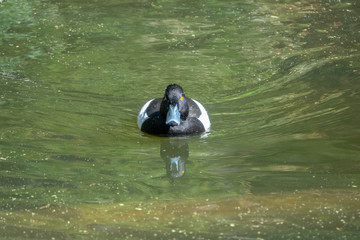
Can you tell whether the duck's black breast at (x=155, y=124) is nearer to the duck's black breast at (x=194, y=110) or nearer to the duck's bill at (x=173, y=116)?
the duck's bill at (x=173, y=116)

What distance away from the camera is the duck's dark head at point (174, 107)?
9.00 meters

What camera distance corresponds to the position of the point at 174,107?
908cm

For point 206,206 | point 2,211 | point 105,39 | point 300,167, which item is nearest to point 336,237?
point 206,206

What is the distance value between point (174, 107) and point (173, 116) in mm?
158

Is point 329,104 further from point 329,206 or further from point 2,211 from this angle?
point 2,211

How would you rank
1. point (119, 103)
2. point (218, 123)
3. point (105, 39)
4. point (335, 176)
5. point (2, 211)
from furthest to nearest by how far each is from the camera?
1. point (105, 39)
2. point (119, 103)
3. point (218, 123)
4. point (335, 176)
5. point (2, 211)

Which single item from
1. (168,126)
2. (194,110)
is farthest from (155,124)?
(194,110)

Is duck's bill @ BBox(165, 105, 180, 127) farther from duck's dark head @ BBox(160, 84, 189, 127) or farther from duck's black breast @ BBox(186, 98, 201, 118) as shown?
duck's black breast @ BBox(186, 98, 201, 118)

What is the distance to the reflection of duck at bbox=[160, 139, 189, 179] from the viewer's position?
758 cm

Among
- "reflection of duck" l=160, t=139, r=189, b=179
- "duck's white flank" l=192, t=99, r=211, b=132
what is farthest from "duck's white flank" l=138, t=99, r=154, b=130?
"duck's white flank" l=192, t=99, r=211, b=132

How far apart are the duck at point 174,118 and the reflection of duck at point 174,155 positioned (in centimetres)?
23

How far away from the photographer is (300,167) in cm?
741

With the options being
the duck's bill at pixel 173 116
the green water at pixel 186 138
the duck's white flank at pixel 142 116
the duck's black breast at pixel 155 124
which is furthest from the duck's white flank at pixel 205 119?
the duck's white flank at pixel 142 116

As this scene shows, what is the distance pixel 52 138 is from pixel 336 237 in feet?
14.3
